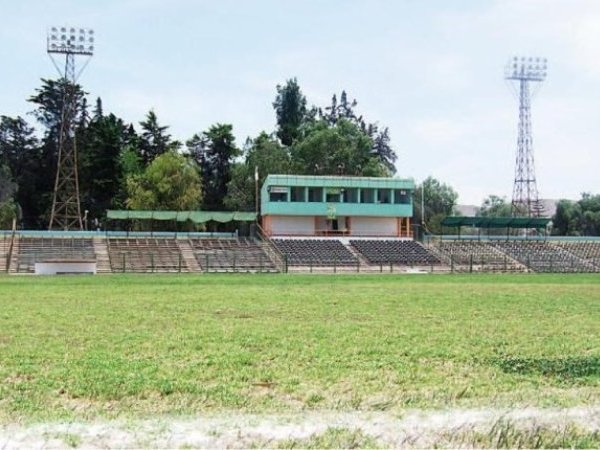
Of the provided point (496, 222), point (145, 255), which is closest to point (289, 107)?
point (496, 222)

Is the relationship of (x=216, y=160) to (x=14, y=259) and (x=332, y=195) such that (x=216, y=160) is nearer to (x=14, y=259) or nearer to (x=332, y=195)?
(x=332, y=195)

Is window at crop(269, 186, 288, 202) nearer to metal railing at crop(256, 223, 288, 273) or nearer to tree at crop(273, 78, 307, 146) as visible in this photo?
metal railing at crop(256, 223, 288, 273)

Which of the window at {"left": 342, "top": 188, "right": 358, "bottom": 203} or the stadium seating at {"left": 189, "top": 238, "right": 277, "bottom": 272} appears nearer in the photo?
the stadium seating at {"left": 189, "top": 238, "right": 277, "bottom": 272}

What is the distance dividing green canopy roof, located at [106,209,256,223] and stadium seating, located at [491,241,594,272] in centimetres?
2074

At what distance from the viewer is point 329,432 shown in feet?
17.1

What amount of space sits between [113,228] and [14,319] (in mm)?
54992

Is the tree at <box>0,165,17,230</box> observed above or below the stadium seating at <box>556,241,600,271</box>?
above

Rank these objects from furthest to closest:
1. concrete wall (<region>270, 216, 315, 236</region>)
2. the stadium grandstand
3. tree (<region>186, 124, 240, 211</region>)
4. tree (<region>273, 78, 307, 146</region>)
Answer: tree (<region>273, 78, 307, 146</region>)
tree (<region>186, 124, 240, 211</region>)
concrete wall (<region>270, 216, 315, 236</region>)
the stadium grandstand

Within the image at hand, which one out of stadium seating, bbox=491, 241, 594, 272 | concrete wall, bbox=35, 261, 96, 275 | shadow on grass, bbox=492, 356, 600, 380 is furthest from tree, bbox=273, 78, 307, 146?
shadow on grass, bbox=492, 356, 600, 380

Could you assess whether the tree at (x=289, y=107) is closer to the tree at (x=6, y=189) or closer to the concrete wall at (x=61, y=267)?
the tree at (x=6, y=189)

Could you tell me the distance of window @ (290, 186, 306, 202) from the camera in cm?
5700

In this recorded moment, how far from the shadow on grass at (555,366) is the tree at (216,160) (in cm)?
6526

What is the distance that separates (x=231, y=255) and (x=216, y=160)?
1113 inches

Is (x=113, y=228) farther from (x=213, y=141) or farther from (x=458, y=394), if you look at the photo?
(x=458, y=394)
